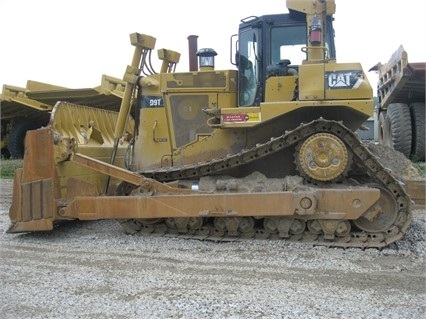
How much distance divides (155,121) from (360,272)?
3.30 m

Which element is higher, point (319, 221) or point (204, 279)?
point (319, 221)

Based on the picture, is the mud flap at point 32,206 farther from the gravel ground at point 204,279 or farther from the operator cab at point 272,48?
the operator cab at point 272,48

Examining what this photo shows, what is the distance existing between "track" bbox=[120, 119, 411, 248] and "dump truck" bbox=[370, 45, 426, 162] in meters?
3.49

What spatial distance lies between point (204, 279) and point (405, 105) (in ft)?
21.9

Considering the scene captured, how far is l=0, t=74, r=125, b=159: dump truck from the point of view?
13836 millimetres

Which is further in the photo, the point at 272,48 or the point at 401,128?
the point at 401,128

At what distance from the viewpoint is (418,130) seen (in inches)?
354

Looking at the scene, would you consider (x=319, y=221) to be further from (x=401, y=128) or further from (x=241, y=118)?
(x=401, y=128)

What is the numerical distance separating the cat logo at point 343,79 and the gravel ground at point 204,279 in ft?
5.86


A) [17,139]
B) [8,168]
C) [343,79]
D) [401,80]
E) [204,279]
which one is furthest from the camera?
[17,139]

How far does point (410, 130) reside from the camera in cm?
901

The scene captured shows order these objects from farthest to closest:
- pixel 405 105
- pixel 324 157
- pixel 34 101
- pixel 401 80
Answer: pixel 34 101
pixel 405 105
pixel 401 80
pixel 324 157

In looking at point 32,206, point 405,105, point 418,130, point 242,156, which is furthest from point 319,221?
point 405,105

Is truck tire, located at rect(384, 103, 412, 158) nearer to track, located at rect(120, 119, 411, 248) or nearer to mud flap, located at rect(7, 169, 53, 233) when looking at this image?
track, located at rect(120, 119, 411, 248)
